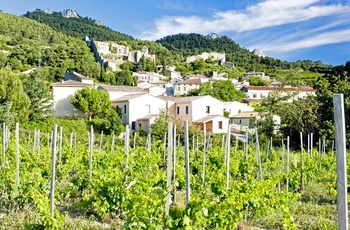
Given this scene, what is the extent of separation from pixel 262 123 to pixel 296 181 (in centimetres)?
1687

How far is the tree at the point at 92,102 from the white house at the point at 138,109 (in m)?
1.39

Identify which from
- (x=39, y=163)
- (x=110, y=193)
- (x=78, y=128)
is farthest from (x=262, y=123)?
(x=110, y=193)

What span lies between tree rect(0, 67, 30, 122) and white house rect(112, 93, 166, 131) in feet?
28.7

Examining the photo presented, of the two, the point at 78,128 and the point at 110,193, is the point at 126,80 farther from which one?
the point at 110,193

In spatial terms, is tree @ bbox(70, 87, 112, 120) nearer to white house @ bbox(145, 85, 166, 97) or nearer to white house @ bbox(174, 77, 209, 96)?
white house @ bbox(145, 85, 166, 97)

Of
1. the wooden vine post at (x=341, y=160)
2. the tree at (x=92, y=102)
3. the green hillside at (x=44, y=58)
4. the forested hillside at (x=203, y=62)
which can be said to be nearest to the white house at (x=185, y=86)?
the forested hillside at (x=203, y=62)

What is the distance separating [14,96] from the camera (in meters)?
23.0

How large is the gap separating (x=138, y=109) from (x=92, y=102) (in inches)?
160

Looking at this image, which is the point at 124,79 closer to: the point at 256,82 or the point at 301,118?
the point at 256,82

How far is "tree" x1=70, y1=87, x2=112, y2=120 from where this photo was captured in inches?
1164

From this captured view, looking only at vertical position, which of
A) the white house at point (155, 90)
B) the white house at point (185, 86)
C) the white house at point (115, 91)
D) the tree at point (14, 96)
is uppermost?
the white house at point (185, 86)

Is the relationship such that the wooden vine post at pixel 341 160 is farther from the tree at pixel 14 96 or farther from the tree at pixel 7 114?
the tree at pixel 14 96

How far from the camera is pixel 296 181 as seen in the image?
9.02 meters

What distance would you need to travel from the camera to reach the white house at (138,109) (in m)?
29.9
